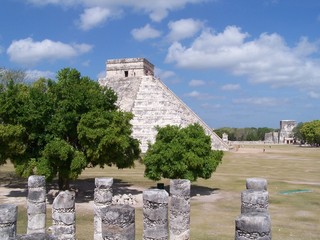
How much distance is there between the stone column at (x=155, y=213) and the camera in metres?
7.24

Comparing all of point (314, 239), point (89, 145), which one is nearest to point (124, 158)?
point (89, 145)

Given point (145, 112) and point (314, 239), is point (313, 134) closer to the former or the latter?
point (145, 112)

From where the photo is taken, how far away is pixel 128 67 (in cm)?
5409

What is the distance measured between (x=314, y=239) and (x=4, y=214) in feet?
24.4

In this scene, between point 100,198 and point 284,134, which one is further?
point 284,134

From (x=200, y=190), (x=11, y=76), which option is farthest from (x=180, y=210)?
(x=11, y=76)

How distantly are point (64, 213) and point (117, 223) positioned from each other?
3392mm

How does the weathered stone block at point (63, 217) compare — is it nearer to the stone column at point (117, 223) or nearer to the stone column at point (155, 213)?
the stone column at point (155, 213)

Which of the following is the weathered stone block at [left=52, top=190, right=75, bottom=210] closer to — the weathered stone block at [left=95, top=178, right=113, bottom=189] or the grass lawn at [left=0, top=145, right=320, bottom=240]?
the weathered stone block at [left=95, top=178, right=113, bottom=189]

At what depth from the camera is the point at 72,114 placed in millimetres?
15117

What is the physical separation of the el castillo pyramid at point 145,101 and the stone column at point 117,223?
33695mm

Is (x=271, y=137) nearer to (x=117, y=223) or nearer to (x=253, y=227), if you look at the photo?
(x=117, y=223)

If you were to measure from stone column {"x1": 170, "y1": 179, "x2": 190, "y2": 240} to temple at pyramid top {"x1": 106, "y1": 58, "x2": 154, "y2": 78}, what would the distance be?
44581 mm

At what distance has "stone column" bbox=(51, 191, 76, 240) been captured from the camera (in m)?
8.55
